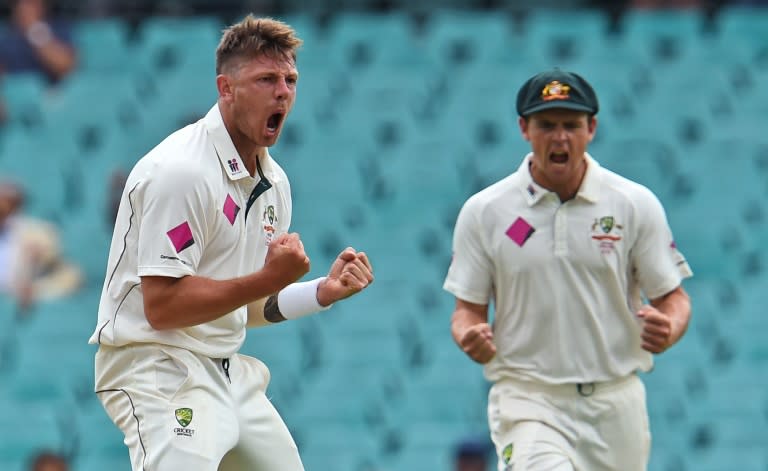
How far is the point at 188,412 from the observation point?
487 cm

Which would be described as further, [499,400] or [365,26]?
[365,26]

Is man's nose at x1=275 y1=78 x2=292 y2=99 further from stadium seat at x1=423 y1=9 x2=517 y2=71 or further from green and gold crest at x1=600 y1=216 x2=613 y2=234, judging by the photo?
stadium seat at x1=423 y1=9 x2=517 y2=71

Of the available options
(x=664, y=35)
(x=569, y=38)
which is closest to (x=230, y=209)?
(x=569, y=38)

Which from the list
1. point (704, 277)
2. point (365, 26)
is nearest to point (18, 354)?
point (365, 26)

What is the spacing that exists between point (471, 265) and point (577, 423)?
2.40 ft

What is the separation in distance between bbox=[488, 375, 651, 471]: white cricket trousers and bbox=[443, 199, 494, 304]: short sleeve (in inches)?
15.0

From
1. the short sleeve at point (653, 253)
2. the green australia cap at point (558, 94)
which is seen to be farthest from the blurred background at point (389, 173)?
the green australia cap at point (558, 94)

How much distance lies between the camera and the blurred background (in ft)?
32.4

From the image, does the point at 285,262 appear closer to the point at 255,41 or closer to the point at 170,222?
the point at 170,222

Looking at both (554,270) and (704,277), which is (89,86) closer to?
(704,277)

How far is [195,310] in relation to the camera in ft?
15.5

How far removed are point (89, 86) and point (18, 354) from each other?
2835 mm

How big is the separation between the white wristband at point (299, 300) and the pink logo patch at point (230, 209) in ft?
1.23

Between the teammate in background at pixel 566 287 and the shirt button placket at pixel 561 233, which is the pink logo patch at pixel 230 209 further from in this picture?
the shirt button placket at pixel 561 233
